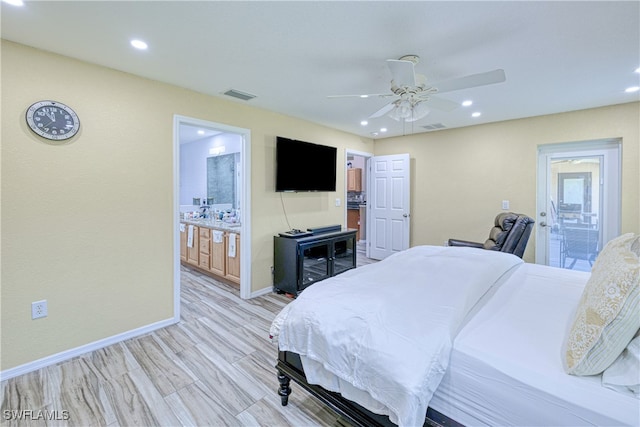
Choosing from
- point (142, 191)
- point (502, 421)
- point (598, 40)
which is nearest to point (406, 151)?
point (598, 40)

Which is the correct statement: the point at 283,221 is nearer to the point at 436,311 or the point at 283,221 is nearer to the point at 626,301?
the point at 436,311

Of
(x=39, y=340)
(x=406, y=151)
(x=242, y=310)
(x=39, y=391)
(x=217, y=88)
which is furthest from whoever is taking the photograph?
(x=406, y=151)

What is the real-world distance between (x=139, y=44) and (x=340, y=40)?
57.8 inches

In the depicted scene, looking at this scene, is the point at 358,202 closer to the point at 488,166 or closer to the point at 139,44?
the point at 488,166

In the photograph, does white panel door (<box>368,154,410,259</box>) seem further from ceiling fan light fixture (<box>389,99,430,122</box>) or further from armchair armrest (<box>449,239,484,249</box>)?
ceiling fan light fixture (<box>389,99,430,122</box>)

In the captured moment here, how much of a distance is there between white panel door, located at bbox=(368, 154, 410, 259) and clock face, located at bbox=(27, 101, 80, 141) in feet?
14.6

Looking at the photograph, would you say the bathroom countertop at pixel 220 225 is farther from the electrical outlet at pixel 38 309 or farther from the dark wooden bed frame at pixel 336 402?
the dark wooden bed frame at pixel 336 402

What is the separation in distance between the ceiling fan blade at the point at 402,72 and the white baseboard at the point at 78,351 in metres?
3.05

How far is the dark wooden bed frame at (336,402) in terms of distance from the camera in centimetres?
130

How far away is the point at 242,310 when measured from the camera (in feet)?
10.9

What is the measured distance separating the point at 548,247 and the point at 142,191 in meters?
5.15

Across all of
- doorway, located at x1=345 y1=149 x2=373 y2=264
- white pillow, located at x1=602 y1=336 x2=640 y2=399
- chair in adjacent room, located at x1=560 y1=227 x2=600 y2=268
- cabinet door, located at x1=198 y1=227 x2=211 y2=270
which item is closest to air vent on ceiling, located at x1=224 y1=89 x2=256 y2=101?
cabinet door, located at x1=198 y1=227 x2=211 y2=270

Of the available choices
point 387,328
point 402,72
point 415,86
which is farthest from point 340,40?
point 387,328

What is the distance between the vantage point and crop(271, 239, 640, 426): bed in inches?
42.9
